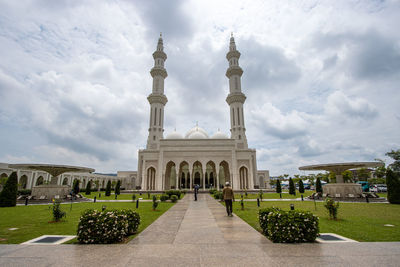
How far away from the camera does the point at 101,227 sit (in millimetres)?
5457

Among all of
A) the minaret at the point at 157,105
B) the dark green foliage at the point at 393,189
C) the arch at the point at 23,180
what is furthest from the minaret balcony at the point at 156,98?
the dark green foliage at the point at 393,189

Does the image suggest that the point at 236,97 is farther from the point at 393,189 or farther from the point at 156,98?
the point at 393,189

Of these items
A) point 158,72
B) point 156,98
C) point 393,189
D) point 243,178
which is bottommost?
point 393,189

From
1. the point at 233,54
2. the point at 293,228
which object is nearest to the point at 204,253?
the point at 293,228

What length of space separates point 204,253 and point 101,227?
9.38 feet

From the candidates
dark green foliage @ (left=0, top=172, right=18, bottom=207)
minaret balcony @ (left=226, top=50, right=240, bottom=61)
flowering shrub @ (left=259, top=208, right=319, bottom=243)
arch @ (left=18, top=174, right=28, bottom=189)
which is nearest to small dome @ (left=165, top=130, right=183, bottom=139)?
minaret balcony @ (left=226, top=50, right=240, bottom=61)

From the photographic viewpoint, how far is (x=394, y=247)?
4.90 m

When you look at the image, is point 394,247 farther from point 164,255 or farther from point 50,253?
point 50,253

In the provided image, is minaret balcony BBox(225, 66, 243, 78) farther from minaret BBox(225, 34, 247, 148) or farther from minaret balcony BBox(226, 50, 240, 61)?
minaret balcony BBox(226, 50, 240, 61)

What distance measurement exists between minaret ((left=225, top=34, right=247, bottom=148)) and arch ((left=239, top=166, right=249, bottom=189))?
16.2 ft

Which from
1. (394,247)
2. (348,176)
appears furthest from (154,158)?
(348,176)

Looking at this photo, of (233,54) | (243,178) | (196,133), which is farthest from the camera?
(196,133)

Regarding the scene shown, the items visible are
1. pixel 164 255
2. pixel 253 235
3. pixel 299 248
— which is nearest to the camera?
pixel 164 255

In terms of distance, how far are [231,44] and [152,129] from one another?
27.6 metres
